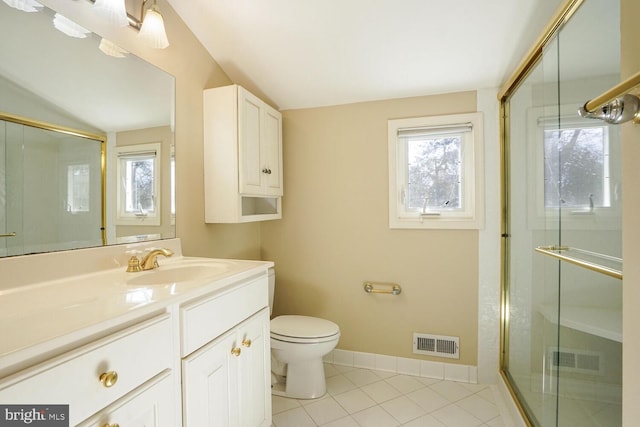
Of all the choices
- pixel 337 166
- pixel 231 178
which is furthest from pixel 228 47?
pixel 337 166

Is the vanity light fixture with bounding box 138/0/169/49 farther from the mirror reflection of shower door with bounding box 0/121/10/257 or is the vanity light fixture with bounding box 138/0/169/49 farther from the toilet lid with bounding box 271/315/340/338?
the toilet lid with bounding box 271/315/340/338

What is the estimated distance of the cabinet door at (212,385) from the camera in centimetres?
94

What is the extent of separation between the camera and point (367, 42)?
1649 millimetres

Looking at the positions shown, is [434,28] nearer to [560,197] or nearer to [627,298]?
[560,197]

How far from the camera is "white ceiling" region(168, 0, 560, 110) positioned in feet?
4.74

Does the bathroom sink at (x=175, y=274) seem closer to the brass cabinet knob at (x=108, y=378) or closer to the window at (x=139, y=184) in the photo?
the window at (x=139, y=184)

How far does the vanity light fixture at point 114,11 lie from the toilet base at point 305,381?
75.5 inches

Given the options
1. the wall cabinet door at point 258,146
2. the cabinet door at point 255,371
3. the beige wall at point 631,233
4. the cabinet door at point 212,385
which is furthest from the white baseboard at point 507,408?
the wall cabinet door at point 258,146

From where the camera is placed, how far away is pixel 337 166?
222 cm

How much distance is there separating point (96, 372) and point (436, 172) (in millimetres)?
2052

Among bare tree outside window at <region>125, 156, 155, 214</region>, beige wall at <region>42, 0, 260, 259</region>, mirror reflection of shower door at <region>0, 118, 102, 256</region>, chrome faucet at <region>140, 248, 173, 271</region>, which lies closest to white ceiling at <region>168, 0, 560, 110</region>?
beige wall at <region>42, 0, 260, 259</region>

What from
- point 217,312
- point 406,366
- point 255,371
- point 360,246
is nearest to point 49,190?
point 217,312

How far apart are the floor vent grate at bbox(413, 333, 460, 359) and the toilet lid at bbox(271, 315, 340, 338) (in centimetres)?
62

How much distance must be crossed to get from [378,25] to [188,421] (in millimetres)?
1846
